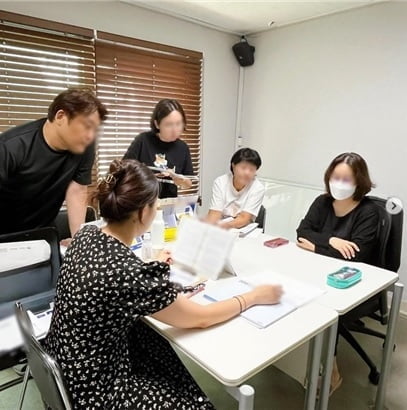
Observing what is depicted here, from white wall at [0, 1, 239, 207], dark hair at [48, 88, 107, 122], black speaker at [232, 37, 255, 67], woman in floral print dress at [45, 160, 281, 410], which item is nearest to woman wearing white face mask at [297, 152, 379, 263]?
white wall at [0, 1, 239, 207]

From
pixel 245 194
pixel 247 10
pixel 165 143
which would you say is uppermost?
pixel 247 10

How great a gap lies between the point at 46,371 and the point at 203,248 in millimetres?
605

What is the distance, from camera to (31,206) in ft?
4.91

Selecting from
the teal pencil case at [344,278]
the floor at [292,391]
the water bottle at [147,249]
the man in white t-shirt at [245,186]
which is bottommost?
the floor at [292,391]

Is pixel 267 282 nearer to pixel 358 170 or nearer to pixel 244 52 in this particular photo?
pixel 358 170

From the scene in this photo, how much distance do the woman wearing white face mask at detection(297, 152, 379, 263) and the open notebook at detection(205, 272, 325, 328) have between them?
417 mm

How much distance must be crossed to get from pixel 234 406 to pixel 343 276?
2.63 ft

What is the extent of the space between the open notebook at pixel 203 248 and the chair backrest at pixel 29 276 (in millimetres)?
965

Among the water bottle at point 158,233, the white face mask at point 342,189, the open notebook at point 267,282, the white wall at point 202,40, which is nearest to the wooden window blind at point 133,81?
the white wall at point 202,40

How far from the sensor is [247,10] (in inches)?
98.3

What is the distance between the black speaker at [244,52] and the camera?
303cm

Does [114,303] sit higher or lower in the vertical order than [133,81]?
lower

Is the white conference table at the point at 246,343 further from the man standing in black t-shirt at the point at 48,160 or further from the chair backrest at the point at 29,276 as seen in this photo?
the man standing in black t-shirt at the point at 48,160

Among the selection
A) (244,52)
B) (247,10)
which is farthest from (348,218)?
(244,52)
